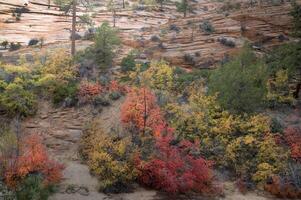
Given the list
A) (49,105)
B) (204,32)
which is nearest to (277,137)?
(49,105)

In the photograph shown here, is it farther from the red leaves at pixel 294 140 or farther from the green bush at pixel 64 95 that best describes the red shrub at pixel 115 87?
the red leaves at pixel 294 140

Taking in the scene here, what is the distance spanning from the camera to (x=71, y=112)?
114 ft

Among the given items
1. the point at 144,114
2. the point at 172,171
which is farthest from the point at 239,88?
the point at 172,171

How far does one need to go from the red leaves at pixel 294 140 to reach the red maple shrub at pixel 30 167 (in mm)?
19026

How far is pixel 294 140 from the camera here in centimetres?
3319

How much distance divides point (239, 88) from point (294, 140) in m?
6.71

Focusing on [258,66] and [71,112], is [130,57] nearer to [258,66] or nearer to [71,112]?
[71,112]

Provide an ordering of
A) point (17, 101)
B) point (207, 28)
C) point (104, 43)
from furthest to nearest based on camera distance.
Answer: point (207, 28) < point (104, 43) < point (17, 101)

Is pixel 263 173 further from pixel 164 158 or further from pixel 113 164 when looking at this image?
pixel 113 164

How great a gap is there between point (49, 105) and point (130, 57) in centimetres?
1102

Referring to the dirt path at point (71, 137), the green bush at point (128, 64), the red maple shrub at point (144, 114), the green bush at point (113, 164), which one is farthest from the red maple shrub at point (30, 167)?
the green bush at point (128, 64)

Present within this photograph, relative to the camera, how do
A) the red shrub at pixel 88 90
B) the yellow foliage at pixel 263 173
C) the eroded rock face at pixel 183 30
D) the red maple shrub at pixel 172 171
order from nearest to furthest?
the red maple shrub at pixel 172 171 < the yellow foliage at pixel 263 173 < the red shrub at pixel 88 90 < the eroded rock face at pixel 183 30

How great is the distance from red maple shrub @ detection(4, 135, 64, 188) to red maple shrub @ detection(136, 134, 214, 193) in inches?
237

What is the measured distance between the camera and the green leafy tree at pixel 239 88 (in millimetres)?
32250
